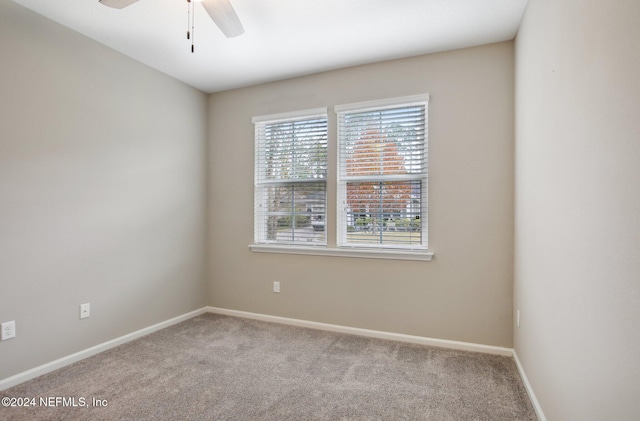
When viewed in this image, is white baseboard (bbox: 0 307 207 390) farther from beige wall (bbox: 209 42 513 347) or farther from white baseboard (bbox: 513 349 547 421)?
white baseboard (bbox: 513 349 547 421)

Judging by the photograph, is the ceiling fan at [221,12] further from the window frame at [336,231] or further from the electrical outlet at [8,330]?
the electrical outlet at [8,330]

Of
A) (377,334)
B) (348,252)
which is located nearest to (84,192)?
(348,252)

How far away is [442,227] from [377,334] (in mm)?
1170

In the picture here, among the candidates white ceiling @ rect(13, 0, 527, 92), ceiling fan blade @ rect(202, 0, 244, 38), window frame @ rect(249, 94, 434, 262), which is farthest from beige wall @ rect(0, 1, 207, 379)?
ceiling fan blade @ rect(202, 0, 244, 38)

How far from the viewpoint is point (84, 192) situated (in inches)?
103

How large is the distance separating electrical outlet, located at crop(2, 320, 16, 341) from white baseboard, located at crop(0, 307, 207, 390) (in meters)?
0.27

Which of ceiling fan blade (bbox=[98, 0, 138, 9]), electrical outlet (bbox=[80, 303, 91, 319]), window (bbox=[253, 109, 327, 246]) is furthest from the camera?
window (bbox=[253, 109, 327, 246])

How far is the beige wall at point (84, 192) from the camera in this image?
222 cm

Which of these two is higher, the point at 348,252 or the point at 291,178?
the point at 291,178

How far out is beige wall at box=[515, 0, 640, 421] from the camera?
982 millimetres

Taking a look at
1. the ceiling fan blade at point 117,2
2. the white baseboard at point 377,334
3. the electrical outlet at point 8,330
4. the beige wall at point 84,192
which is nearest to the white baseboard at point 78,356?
the beige wall at point 84,192

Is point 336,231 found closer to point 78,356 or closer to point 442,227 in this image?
point 442,227

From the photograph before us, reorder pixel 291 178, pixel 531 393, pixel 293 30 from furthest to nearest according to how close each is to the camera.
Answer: pixel 291 178 → pixel 293 30 → pixel 531 393

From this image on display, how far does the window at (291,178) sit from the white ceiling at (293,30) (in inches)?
23.2
